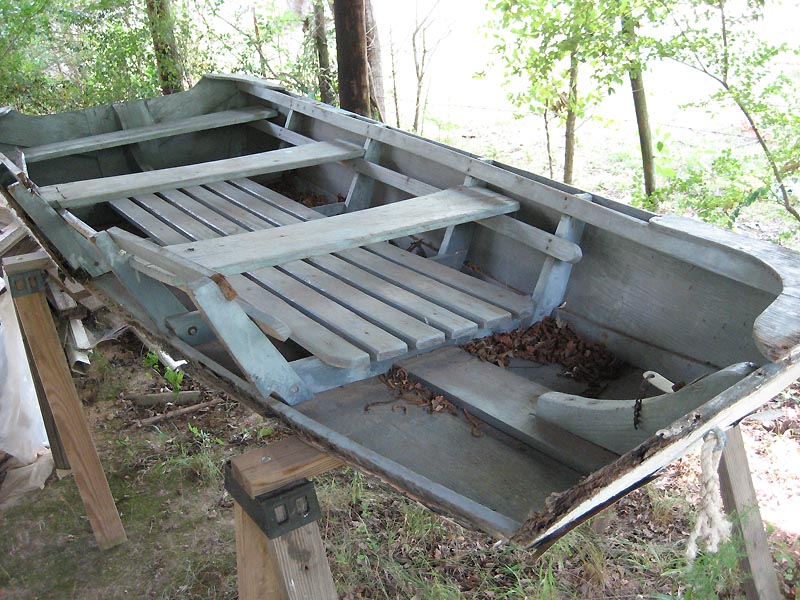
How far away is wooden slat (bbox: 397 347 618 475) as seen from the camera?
1.81 m

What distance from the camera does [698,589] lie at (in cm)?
275

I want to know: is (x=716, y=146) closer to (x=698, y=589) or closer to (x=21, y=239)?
(x=698, y=589)

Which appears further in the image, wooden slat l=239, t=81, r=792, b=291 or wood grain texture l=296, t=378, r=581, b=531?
wooden slat l=239, t=81, r=792, b=291

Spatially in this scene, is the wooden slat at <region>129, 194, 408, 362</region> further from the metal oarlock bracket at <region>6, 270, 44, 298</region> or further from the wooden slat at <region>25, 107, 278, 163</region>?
the wooden slat at <region>25, 107, 278, 163</region>

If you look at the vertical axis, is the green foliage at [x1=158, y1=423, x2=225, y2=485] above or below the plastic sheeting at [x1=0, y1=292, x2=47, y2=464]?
below

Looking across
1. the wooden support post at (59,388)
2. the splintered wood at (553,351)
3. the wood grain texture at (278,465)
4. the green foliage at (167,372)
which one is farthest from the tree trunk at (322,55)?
the wood grain texture at (278,465)

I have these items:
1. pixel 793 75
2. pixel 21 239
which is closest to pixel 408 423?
pixel 21 239

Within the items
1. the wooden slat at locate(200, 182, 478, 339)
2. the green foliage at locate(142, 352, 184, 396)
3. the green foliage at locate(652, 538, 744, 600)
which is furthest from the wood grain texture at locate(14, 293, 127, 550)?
the green foliage at locate(652, 538, 744, 600)

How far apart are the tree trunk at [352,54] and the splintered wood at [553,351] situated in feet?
9.39

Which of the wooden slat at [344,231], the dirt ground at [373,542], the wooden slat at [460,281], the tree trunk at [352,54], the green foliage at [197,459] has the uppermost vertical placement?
the tree trunk at [352,54]

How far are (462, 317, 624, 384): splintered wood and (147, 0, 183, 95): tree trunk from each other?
543 cm

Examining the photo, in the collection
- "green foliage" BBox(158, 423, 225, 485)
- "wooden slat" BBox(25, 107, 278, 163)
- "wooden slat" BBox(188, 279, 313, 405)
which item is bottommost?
"green foliage" BBox(158, 423, 225, 485)

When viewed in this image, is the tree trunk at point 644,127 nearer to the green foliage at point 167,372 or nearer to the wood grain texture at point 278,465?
the green foliage at point 167,372

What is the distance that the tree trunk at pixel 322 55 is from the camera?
21.9 feet
